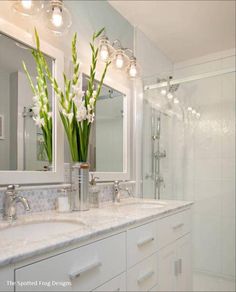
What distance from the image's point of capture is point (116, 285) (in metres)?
1.02

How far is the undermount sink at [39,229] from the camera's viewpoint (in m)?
1.01

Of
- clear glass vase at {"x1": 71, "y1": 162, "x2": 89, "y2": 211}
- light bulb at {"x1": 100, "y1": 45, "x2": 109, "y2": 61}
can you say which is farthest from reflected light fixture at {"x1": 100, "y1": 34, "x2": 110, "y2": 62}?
clear glass vase at {"x1": 71, "y1": 162, "x2": 89, "y2": 211}

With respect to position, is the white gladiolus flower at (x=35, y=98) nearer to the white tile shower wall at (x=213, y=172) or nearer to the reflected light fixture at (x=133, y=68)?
the reflected light fixture at (x=133, y=68)

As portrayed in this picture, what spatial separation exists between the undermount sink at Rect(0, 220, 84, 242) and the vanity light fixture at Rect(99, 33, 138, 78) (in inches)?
48.0

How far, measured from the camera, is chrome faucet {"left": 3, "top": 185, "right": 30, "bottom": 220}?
1105 millimetres

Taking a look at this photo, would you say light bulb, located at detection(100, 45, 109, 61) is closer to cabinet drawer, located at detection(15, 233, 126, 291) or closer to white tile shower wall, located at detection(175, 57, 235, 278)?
white tile shower wall, located at detection(175, 57, 235, 278)

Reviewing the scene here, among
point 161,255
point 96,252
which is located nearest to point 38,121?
point 96,252

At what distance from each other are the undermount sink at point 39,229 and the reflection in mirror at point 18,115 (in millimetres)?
303

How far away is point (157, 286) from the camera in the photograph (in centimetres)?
137

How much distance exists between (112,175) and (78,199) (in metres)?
0.61

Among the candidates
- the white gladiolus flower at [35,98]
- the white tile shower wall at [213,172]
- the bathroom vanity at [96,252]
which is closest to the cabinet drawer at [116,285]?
the bathroom vanity at [96,252]

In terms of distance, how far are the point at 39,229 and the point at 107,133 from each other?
1.02 metres

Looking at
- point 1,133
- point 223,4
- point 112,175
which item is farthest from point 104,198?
point 223,4

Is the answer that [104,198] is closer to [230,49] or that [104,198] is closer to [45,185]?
[45,185]
